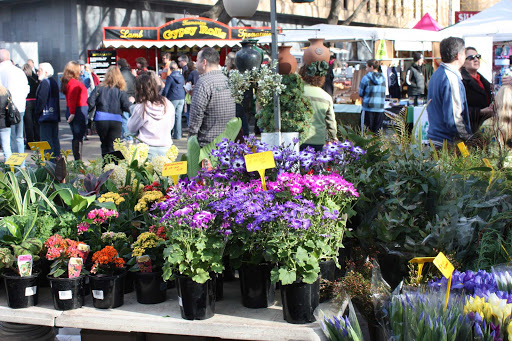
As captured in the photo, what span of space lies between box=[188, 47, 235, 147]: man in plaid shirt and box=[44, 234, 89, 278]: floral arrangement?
227cm

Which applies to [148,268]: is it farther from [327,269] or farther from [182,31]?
[182,31]

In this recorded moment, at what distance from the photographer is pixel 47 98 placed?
842cm

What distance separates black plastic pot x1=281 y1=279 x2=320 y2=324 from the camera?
2.33 meters

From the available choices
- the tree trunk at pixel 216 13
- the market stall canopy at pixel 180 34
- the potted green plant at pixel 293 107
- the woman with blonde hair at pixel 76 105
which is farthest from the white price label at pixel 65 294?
the tree trunk at pixel 216 13

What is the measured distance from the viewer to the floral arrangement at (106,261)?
2.59 m

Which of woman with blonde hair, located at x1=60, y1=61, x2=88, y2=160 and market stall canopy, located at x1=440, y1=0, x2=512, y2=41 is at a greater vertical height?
market stall canopy, located at x1=440, y1=0, x2=512, y2=41

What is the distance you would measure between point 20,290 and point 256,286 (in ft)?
3.49

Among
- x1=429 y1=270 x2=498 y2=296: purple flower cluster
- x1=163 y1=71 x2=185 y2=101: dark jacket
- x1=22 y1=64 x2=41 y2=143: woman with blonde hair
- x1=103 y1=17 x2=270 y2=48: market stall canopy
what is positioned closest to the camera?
x1=429 y1=270 x2=498 y2=296: purple flower cluster

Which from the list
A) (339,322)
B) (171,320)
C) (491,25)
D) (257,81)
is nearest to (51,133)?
(257,81)

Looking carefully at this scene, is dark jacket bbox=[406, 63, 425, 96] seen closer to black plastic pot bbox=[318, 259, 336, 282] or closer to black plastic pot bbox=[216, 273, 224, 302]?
black plastic pot bbox=[318, 259, 336, 282]

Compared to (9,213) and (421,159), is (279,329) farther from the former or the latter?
(9,213)

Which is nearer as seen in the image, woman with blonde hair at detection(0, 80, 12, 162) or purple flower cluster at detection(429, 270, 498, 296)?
purple flower cluster at detection(429, 270, 498, 296)

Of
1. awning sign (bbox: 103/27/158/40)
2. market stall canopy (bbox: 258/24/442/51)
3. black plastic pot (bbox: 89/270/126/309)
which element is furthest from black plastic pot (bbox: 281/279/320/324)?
awning sign (bbox: 103/27/158/40)

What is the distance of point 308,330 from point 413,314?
466mm
